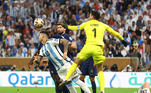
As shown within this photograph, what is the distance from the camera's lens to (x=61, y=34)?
38.1 ft

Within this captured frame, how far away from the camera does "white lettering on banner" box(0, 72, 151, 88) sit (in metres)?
19.0

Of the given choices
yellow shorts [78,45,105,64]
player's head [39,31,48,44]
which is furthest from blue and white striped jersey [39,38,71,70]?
yellow shorts [78,45,105,64]

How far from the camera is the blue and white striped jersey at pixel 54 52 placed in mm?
10672

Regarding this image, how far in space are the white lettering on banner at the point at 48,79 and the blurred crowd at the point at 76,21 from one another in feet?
6.91

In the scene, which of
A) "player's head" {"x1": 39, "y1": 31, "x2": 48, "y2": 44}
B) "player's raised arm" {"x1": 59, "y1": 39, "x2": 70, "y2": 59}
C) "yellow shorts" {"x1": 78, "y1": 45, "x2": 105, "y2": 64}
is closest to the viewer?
"player's raised arm" {"x1": 59, "y1": 39, "x2": 70, "y2": 59}

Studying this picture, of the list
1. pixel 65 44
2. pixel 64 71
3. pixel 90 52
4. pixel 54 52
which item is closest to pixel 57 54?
pixel 54 52

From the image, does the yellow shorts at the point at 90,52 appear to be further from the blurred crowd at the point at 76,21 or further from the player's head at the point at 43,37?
the blurred crowd at the point at 76,21

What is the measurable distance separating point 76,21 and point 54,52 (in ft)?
43.7

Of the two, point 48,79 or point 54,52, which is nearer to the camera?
point 54,52

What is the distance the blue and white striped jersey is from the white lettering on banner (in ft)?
26.9

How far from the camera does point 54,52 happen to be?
35.0ft

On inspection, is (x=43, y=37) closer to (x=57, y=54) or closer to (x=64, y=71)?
(x=57, y=54)

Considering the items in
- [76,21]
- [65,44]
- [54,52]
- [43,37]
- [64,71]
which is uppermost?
[43,37]

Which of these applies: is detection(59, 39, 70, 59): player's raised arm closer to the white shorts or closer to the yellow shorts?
the white shorts
